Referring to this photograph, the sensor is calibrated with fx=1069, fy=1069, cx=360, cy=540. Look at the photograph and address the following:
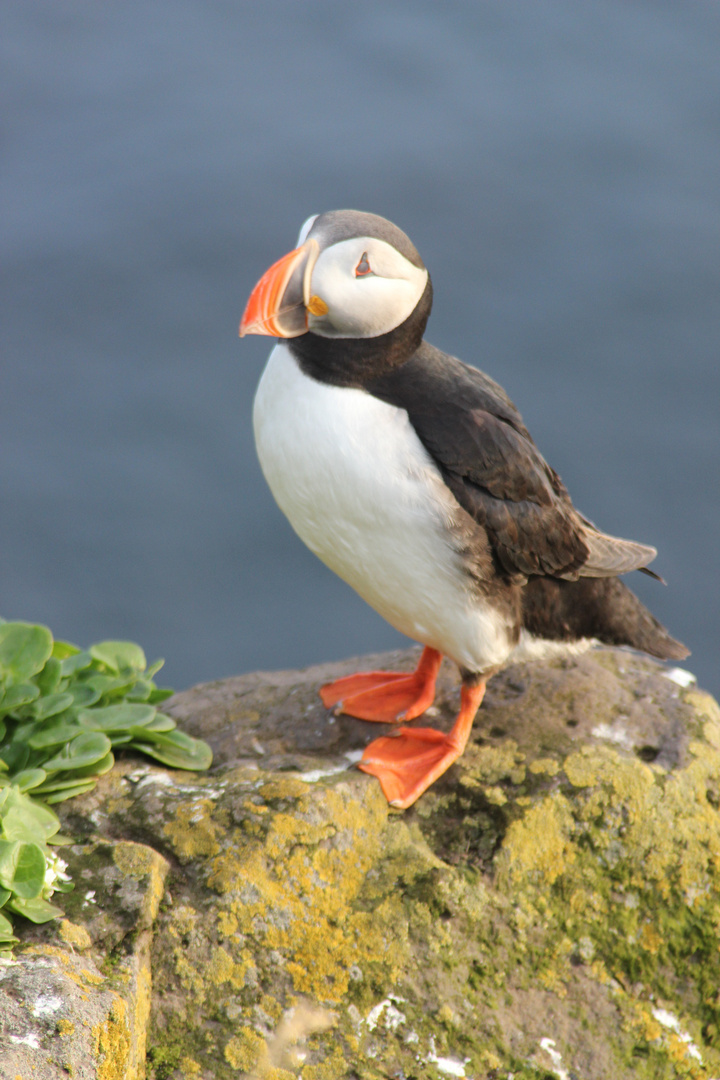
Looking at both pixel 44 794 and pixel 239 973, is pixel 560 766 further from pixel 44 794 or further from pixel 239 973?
pixel 44 794

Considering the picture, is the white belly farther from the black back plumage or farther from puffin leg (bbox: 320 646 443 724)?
puffin leg (bbox: 320 646 443 724)

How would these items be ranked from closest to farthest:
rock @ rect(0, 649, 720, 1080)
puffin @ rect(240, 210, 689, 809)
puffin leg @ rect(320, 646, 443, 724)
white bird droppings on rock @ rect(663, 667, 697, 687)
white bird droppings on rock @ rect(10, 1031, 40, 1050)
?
1. white bird droppings on rock @ rect(10, 1031, 40, 1050)
2. rock @ rect(0, 649, 720, 1080)
3. puffin @ rect(240, 210, 689, 809)
4. puffin leg @ rect(320, 646, 443, 724)
5. white bird droppings on rock @ rect(663, 667, 697, 687)

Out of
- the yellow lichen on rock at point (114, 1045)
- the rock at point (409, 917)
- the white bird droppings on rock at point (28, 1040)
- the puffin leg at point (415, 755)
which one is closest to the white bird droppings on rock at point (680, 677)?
the rock at point (409, 917)

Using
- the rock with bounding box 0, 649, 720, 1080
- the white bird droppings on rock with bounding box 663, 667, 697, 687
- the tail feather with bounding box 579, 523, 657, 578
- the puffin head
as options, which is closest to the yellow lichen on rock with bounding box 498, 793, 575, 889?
the rock with bounding box 0, 649, 720, 1080

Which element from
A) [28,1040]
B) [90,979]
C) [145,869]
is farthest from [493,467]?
[28,1040]

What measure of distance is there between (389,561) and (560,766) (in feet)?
2.43

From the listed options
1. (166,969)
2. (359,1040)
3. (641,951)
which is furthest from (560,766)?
(166,969)

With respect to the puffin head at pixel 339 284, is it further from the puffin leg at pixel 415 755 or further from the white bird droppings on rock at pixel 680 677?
the white bird droppings on rock at pixel 680 677

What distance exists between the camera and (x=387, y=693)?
3412mm

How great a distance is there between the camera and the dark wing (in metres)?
2.78

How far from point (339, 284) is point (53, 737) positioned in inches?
52.3

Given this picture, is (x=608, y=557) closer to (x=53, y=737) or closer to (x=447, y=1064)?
(x=447, y=1064)

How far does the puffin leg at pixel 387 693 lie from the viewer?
3333 millimetres

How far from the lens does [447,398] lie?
2809 millimetres
